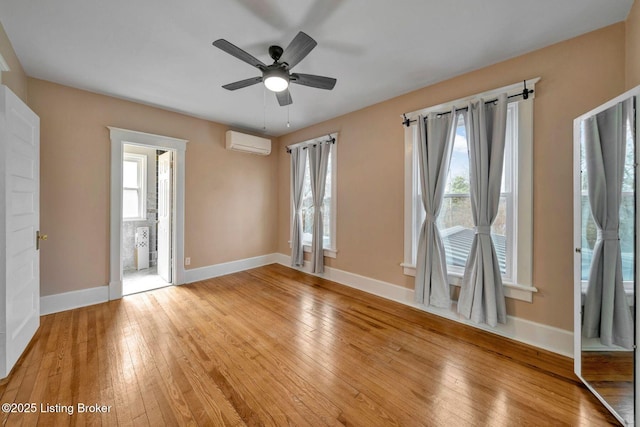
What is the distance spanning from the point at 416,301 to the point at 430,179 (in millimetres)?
1442

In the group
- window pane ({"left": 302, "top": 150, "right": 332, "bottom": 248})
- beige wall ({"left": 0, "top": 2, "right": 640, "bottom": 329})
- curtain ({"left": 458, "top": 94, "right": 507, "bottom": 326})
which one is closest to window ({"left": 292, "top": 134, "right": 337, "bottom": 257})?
window pane ({"left": 302, "top": 150, "right": 332, "bottom": 248})

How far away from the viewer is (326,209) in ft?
13.4

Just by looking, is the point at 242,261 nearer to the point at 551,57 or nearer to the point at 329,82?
the point at 329,82

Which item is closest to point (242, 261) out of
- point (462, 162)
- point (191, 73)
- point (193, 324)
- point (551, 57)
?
point (193, 324)

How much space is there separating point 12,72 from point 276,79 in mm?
2422

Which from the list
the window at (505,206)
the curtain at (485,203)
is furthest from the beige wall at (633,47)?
the curtain at (485,203)

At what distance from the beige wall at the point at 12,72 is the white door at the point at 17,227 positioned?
278 mm

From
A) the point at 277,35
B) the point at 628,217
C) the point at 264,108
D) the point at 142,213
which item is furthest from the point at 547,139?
the point at 142,213

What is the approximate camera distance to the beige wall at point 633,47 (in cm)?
159

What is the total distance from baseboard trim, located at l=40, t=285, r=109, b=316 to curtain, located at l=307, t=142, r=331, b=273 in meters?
2.87

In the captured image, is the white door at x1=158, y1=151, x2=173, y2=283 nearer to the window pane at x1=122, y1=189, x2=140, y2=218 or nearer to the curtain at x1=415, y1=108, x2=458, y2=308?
the window pane at x1=122, y1=189, x2=140, y2=218

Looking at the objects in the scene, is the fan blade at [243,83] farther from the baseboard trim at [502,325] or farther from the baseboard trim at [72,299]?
the baseboard trim at [72,299]

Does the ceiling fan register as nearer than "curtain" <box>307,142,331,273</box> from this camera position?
Yes

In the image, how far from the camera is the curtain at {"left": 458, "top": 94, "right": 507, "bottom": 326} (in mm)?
2232
